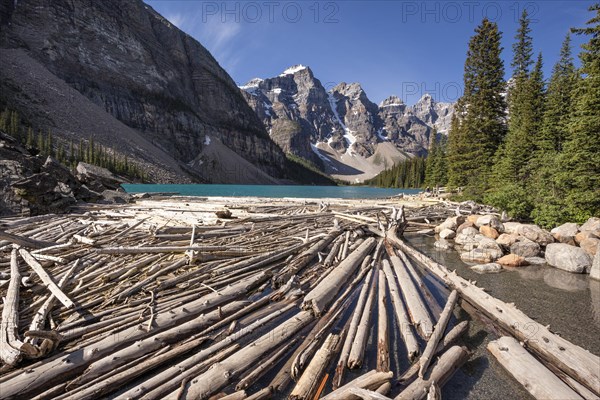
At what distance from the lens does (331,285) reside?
7.89m

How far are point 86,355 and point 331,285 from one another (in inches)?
217

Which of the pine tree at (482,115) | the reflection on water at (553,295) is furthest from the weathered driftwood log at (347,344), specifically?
the pine tree at (482,115)

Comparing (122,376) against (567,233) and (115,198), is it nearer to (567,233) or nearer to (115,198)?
(567,233)

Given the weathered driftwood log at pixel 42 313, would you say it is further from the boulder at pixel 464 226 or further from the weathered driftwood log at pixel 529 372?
the boulder at pixel 464 226

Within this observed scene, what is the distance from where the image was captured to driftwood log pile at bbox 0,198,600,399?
422cm

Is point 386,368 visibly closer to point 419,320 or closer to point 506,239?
point 419,320

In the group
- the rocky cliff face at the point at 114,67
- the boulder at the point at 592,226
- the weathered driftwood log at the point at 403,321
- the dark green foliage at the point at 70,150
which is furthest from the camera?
the rocky cliff face at the point at 114,67

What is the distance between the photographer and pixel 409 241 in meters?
17.4

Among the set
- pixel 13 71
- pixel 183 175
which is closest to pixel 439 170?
pixel 183 175

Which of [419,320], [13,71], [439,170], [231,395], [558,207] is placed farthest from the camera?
[13,71]

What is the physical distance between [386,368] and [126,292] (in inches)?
229

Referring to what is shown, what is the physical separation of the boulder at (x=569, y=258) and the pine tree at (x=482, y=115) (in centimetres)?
2127

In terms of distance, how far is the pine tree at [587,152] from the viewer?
46.8ft

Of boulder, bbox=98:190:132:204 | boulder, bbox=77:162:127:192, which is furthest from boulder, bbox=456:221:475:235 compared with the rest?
boulder, bbox=77:162:127:192
